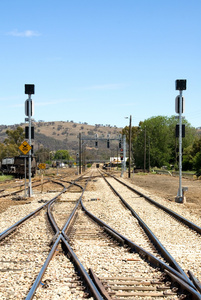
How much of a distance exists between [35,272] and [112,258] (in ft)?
5.80

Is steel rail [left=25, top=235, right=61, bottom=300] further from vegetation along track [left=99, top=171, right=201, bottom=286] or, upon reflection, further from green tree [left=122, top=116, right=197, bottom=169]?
green tree [left=122, top=116, right=197, bottom=169]

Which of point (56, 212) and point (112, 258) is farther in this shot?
point (56, 212)

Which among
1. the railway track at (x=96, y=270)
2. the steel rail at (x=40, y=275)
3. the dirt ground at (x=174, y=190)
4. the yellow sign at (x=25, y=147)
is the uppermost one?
Result: the yellow sign at (x=25, y=147)

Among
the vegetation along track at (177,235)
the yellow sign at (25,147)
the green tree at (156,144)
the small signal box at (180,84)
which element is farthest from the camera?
the green tree at (156,144)

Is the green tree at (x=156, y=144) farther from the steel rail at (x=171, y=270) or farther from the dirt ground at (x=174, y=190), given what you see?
the steel rail at (x=171, y=270)

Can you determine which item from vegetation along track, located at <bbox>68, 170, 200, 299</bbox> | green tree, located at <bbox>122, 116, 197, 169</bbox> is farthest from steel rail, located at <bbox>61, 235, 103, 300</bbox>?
green tree, located at <bbox>122, 116, 197, 169</bbox>

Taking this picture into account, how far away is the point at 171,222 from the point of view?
46.8 feet

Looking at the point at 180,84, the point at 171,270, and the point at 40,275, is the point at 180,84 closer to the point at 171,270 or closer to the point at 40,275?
the point at 171,270

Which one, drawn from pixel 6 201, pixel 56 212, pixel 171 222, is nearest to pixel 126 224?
pixel 171 222

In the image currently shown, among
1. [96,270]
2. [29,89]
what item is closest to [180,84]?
[29,89]

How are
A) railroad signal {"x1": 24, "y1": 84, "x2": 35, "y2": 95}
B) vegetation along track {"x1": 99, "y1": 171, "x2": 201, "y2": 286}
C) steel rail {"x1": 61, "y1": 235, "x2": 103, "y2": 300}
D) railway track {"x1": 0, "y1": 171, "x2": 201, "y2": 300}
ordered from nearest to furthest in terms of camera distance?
steel rail {"x1": 61, "y1": 235, "x2": 103, "y2": 300}
railway track {"x1": 0, "y1": 171, "x2": 201, "y2": 300}
vegetation along track {"x1": 99, "y1": 171, "x2": 201, "y2": 286}
railroad signal {"x1": 24, "y1": 84, "x2": 35, "y2": 95}

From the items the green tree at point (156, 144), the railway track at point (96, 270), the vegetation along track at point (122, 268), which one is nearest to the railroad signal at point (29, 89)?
the railway track at point (96, 270)

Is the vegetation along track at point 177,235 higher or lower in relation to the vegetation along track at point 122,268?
lower

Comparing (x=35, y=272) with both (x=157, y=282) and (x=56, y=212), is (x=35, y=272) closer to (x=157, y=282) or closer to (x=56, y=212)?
(x=157, y=282)
